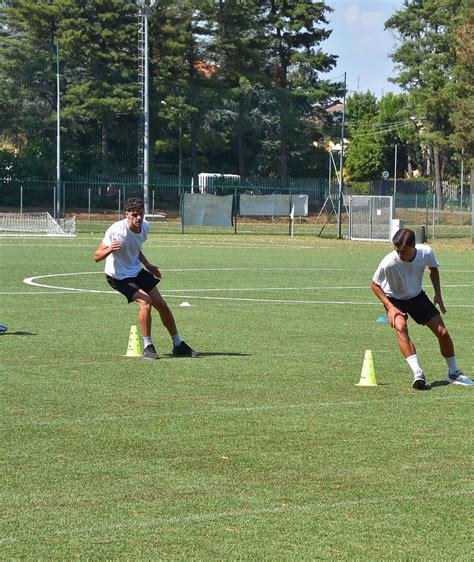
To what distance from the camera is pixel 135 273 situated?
14133mm

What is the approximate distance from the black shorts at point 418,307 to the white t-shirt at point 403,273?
2.1 inches

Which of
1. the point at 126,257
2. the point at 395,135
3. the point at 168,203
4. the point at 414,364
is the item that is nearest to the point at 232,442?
the point at 414,364

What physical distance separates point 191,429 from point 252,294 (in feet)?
45.7

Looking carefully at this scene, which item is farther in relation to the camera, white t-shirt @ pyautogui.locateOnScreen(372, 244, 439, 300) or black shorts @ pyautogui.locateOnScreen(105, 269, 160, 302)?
black shorts @ pyautogui.locateOnScreen(105, 269, 160, 302)

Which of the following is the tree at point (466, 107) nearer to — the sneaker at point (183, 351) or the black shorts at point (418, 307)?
the sneaker at point (183, 351)

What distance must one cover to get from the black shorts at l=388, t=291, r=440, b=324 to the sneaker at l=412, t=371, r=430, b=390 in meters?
0.74

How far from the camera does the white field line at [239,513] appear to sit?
21.5ft

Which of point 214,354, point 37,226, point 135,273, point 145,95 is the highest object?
point 145,95

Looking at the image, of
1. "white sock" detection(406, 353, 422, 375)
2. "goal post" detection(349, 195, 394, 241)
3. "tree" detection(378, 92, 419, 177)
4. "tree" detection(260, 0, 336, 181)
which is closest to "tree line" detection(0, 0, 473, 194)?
"tree" detection(260, 0, 336, 181)

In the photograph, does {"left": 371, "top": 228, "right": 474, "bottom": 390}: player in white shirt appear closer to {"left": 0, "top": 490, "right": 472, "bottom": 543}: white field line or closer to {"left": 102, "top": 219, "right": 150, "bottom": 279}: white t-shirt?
{"left": 102, "top": 219, "right": 150, "bottom": 279}: white t-shirt

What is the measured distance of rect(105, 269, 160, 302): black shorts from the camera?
14.0 m

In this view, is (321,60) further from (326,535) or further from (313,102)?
(326,535)

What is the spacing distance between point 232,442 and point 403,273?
3683 millimetres

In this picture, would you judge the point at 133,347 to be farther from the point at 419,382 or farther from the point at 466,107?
the point at 466,107
